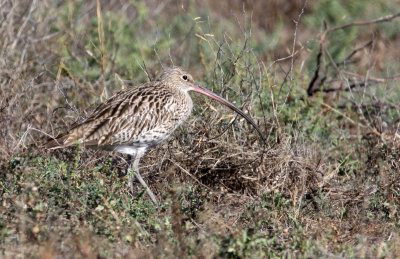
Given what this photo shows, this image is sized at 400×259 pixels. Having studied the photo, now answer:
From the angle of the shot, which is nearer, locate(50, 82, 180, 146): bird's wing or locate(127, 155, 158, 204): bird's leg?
locate(127, 155, 158, 204): bird's leg

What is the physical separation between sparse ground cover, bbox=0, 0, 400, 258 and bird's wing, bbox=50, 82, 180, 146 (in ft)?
0.76

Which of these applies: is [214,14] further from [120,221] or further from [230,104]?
[120,221]

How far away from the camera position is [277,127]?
721 centimetres

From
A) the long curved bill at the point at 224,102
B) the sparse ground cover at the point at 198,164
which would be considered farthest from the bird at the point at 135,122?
the sparse ground cover at the point at 198,164

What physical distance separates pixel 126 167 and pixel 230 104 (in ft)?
4.39

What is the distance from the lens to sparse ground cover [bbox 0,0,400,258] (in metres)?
5.31

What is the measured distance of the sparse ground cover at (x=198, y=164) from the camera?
17.4 ft

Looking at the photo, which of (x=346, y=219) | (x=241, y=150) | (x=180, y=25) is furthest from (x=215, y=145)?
(x=180, y=25)

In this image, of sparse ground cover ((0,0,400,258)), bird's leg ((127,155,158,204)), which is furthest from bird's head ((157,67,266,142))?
bird's leg ((127,155,158,204))

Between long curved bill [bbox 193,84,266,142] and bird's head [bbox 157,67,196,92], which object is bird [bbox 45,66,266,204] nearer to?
long curved bill [bbox 193,84,266,142]

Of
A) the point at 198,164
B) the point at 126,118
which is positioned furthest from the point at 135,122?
the point at 198,164

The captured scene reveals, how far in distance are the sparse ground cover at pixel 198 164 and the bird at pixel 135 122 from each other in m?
0.18

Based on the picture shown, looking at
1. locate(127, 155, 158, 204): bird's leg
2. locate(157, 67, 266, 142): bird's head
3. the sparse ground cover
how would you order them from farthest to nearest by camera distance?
locate(157, 67, 266, 142): bird's head, locate(127, 155, 158, 204): bird's leg, the sparse ground cover

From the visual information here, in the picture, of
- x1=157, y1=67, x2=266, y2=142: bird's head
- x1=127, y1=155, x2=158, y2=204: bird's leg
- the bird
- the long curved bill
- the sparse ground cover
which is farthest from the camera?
x1=157, y1=67, x2=266, y2=142: bird's head
